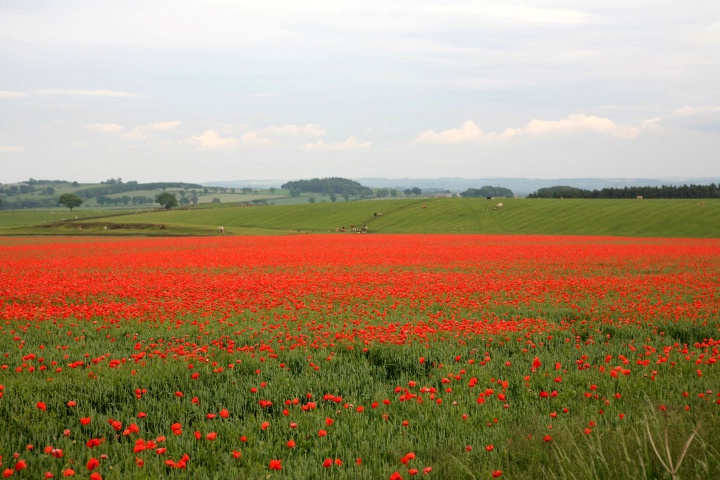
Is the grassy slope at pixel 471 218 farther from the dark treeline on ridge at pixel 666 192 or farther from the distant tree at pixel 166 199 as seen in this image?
the distant tree at pixel 166 199

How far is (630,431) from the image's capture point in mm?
6969

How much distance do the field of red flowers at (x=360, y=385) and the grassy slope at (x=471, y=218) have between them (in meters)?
67.6

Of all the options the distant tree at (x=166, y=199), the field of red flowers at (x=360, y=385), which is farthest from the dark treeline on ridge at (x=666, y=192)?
the distant tree at (x=166, y=199)

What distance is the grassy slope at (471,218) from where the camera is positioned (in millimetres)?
81125

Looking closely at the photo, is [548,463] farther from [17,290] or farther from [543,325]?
[17,290]

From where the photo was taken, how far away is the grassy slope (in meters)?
81.1

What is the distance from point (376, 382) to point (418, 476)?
342 cm

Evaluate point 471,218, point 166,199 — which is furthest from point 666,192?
point 166,199

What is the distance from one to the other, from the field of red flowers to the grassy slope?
6763 centimetres

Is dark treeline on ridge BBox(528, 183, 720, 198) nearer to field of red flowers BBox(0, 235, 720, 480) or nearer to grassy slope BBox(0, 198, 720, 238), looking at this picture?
grassy slope BBox(0, 198, 720, 238)

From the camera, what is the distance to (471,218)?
98750mm

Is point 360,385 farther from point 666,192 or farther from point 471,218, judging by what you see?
point 666,192

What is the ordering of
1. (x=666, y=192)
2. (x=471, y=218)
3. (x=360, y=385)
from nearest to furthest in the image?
(x=360, y=385), (x=471, y=218), (x=666, y=192)

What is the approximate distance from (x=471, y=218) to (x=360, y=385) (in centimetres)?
9201
